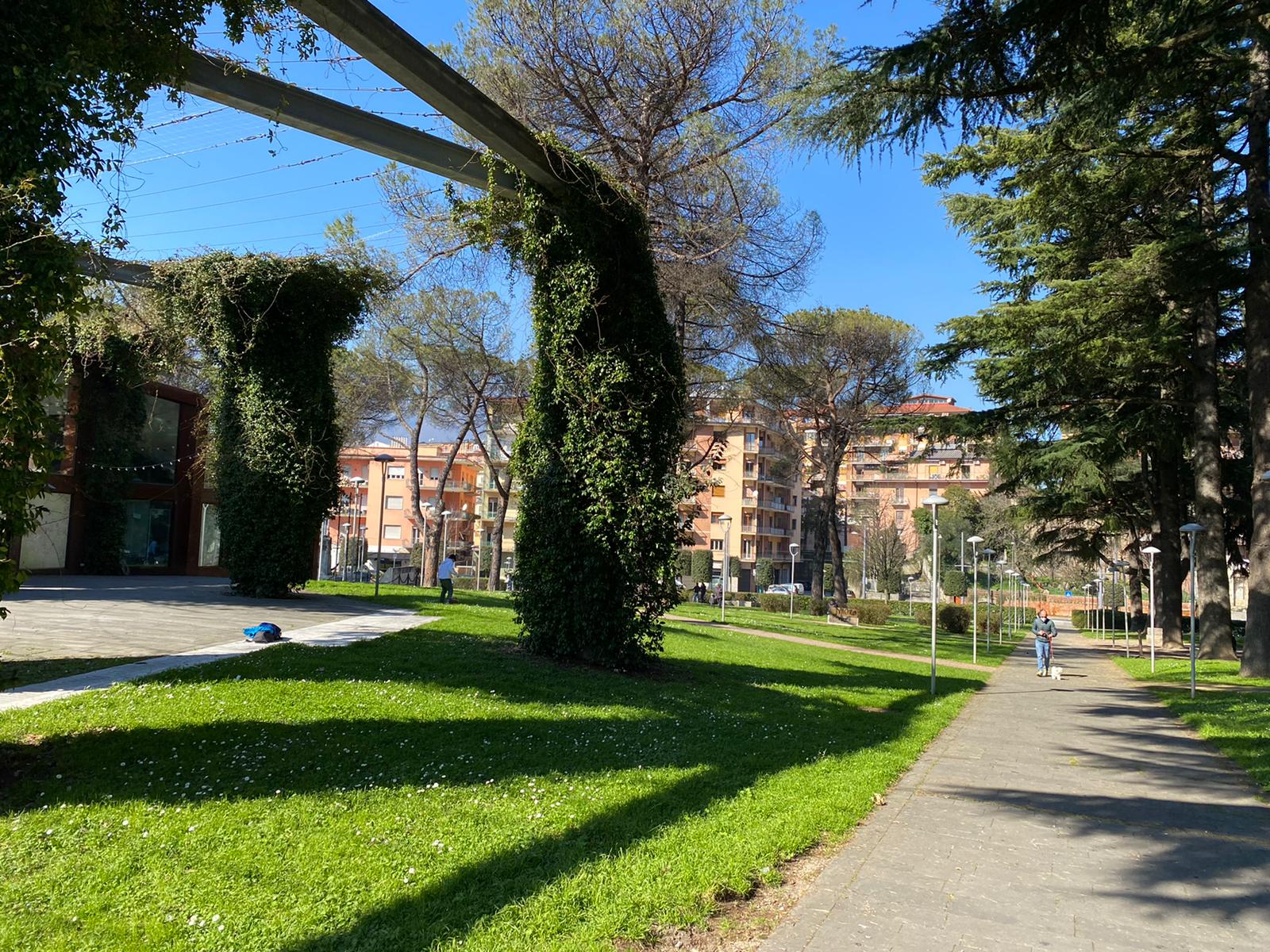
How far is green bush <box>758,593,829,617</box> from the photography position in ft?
120

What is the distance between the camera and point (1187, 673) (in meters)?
17.6

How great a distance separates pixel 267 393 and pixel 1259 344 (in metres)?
19.6

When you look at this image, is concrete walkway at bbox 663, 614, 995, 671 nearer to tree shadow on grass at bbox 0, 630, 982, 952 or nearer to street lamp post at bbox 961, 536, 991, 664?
street lamp post at bbox 961, 536, 991, 664

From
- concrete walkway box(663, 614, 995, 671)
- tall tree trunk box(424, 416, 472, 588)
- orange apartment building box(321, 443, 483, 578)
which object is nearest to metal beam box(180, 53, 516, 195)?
concrete walkway box(663, 614, 995, 671)

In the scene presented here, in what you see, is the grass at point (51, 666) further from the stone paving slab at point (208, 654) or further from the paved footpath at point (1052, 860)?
the paved footpath at point (1052, 860)

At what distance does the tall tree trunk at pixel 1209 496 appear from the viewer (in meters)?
20.0

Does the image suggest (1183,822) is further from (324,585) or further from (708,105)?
(324,585)

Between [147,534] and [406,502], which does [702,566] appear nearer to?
[406,502]

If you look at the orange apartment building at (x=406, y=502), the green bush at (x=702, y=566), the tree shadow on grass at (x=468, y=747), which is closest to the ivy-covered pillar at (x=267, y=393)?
the tree shadow on grass at (x=468, y=747)

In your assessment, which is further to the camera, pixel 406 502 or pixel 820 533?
pixel 406 502

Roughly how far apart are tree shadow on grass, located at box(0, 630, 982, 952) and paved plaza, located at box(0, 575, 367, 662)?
6.86 ft

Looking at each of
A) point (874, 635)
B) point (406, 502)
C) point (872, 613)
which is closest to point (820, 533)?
point (872, 613)

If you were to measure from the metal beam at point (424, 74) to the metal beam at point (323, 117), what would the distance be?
0.71 m

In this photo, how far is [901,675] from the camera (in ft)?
52.7
